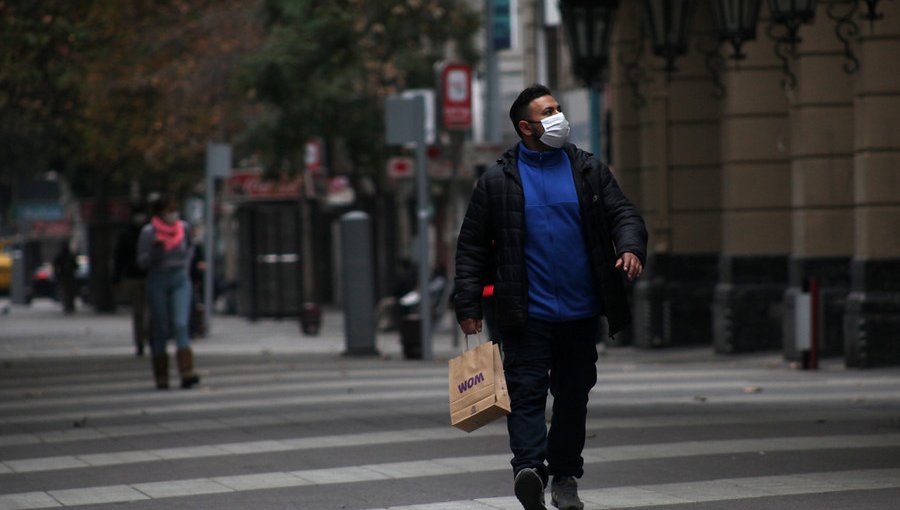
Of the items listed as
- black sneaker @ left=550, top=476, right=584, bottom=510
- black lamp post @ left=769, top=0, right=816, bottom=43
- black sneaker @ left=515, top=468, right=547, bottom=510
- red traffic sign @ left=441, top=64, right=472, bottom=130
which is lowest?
black sneaker @ left=550, top=476, right=584, bottom=510

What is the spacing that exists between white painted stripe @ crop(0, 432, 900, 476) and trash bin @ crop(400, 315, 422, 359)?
28.7 feet

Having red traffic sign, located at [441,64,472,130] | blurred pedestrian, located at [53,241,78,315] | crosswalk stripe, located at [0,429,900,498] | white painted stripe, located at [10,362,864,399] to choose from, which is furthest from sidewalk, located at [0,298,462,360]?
crosswalk stripe, located at [0,429,900,498]

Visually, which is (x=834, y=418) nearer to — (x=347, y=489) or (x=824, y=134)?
(x=347, y=489)

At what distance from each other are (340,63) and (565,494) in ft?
91.7

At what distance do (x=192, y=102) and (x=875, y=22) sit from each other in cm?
2067

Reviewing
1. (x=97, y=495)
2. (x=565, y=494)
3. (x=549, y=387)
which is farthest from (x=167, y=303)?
(x=565, y=494)

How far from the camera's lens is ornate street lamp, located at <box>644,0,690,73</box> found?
61.7ft

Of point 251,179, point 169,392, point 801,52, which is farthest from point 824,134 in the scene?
point 251,179

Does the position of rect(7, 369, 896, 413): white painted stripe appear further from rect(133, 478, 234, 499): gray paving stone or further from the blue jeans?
rect(133, 478, 234, 499): gray paving stone

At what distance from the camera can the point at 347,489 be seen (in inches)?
362

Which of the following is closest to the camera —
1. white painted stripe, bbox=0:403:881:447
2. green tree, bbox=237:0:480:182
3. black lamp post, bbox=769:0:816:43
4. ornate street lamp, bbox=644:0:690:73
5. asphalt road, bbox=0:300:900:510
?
asphalt road, bbox=0:300:900:510

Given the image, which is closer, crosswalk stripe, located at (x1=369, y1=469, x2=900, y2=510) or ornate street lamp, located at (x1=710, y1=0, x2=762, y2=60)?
crosswalk stripe, located at (x1=369, y1=469, x2=900, y2=510)

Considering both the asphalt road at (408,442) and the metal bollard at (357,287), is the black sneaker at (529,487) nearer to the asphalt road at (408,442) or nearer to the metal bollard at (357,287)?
the asphalt road at (408,442)

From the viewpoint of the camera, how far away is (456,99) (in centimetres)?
2192
